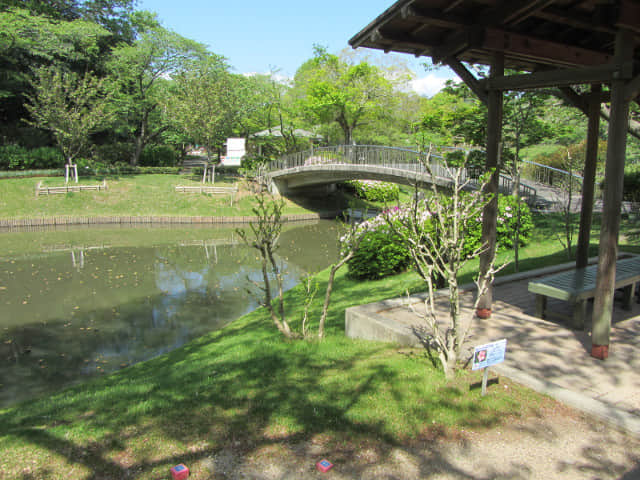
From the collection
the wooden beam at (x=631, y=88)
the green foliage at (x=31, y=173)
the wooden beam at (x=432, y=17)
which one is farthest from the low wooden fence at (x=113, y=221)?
the wooden beam at (x=631, y=88)

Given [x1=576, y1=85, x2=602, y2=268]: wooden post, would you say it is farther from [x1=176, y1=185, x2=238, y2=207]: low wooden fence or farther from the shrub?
the shrub

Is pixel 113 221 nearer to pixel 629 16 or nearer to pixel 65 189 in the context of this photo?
pixel 65 189

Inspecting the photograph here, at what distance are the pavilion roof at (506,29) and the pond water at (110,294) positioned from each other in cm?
586

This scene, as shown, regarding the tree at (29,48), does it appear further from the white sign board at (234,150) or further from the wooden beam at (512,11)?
the wooden beam at (512,11)

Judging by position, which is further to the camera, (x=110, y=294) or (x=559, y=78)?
(x=110, y=294)

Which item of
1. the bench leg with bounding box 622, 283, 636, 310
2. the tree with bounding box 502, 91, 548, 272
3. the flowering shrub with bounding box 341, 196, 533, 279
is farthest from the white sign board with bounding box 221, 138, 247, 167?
the bench leg with bounding box 622, 283, 636, 310

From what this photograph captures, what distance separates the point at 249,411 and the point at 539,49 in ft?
18.0

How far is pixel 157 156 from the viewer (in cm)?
3638

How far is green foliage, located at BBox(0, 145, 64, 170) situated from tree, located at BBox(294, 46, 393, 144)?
15675 mm

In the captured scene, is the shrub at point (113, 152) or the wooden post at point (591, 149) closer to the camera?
the wooden post at point (591, 149)

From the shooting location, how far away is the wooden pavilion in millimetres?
4148

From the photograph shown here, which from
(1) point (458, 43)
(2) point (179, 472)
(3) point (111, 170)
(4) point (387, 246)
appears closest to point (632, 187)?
(4) point (387, 246)

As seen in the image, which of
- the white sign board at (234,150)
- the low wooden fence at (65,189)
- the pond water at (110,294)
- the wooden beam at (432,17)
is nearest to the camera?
the wooden beam at (432,17)

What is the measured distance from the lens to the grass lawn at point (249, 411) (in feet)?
10.5
